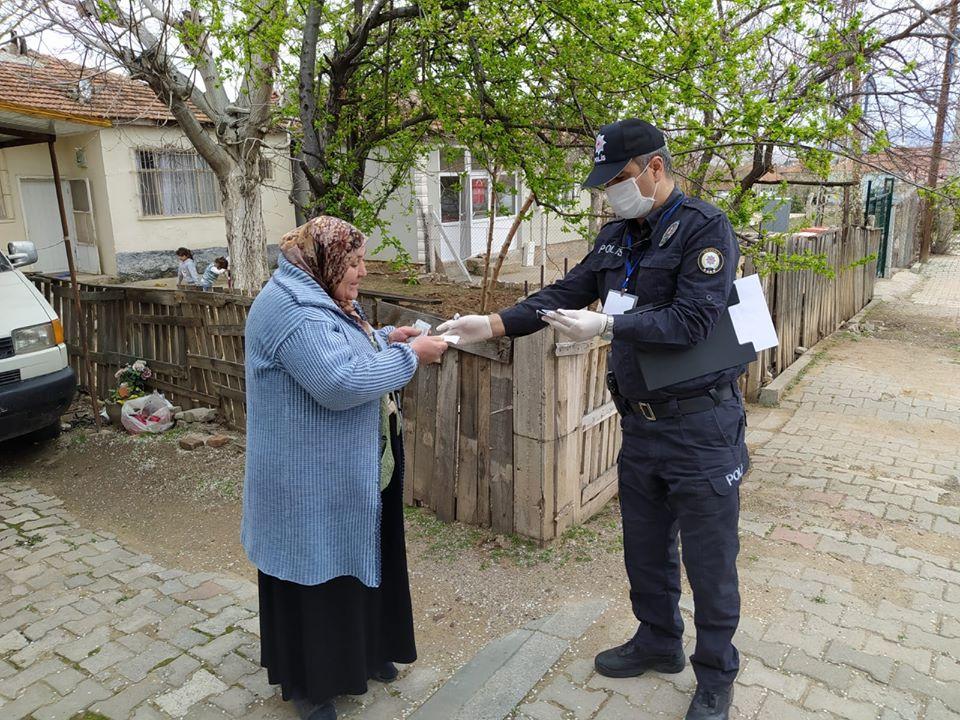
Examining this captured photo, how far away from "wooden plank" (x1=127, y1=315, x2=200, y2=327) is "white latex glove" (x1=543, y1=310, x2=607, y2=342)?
451cm

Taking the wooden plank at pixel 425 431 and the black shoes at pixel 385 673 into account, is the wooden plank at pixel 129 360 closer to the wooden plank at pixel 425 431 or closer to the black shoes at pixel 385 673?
the wooden plank at pixel 425 431

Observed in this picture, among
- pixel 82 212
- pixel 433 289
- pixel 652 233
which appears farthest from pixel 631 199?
pixel 82 212

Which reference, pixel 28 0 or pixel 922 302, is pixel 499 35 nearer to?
pixel 28 0

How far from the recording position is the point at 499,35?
5.20 meters

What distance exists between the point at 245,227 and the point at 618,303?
24.3 ft

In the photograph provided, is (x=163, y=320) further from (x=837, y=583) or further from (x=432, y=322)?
(x=837, y=583)

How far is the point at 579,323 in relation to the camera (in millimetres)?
2596

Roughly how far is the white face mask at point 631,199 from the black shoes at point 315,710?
2.16 meters

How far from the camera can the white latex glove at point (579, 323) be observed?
2568mm

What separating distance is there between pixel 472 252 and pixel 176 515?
46.9 feet

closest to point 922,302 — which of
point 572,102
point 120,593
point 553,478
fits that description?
point 572,102

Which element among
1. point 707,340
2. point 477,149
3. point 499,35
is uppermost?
point 499,35

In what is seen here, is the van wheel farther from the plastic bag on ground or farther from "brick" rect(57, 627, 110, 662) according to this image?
"brick" rect(57, 627, 110, 662)

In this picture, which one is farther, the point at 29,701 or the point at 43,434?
the point at 43,434
